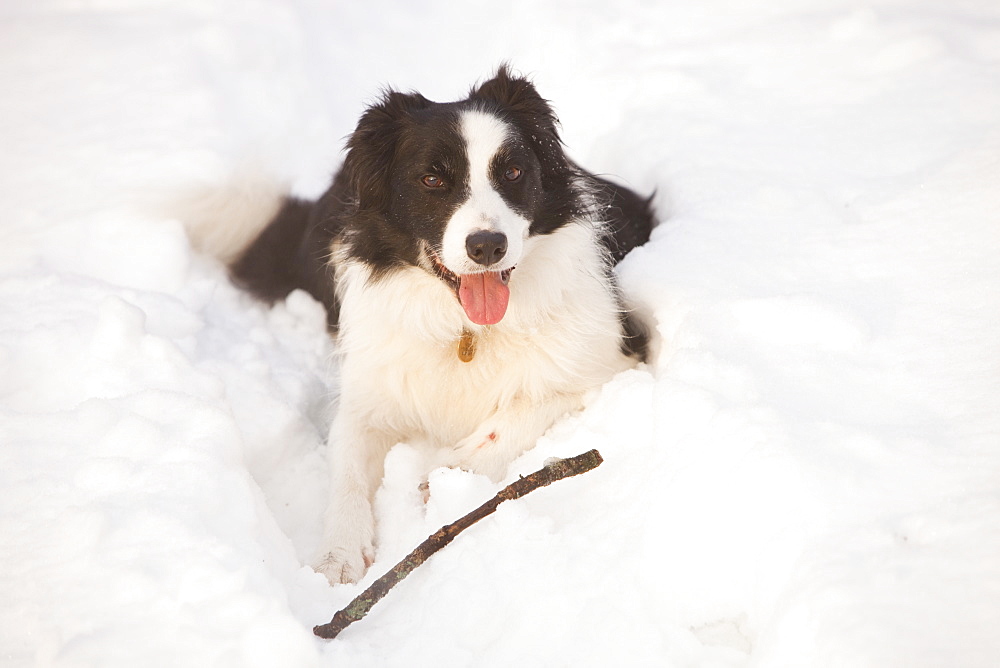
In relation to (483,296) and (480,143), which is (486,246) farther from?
(480,143)

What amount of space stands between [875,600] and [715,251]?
2058mm

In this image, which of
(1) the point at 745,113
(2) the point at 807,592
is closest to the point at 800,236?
(1) the point at 745,113

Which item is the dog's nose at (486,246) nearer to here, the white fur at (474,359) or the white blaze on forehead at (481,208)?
the white blaze on forehead at (481,208)

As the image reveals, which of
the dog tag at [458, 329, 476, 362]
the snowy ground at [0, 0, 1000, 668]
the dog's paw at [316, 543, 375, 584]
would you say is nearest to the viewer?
the snowy ground at [0, 0, 1000, 668]

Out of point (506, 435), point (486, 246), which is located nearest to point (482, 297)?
point (486, 246)

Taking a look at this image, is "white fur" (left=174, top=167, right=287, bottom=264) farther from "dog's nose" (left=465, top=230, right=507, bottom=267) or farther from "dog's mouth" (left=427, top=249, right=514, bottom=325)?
"dog's nose" (left=465, top=230, right=507, bottom=267)

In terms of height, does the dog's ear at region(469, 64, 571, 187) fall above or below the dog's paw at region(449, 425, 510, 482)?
above

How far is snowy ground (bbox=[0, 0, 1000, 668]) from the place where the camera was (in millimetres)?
2035

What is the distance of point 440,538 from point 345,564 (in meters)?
0.54

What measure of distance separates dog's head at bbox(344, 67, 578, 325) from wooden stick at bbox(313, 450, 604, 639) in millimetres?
861

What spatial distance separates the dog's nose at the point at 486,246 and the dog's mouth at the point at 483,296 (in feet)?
0.70

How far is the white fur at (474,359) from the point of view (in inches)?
132

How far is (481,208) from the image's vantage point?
119 inches

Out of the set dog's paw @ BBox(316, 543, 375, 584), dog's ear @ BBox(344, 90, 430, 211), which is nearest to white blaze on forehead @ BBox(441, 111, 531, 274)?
dog's ear @ BBox(344, 90, 430, 211)
